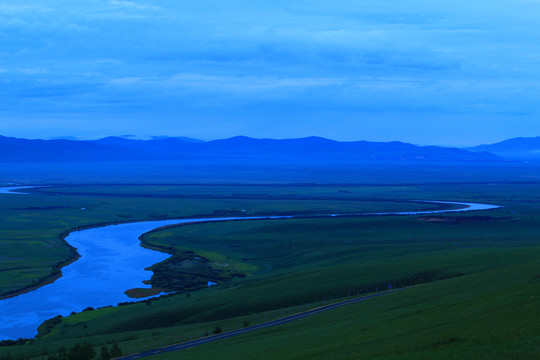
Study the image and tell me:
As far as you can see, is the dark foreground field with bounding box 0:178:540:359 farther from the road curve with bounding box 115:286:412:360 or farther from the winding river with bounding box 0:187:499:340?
the winding river with bounding box 0:187:499:340

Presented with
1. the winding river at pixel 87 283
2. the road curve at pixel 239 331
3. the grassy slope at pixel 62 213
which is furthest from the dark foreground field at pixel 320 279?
the winding river at pixel 87 283

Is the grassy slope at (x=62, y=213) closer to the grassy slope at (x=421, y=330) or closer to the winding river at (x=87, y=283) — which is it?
the winding river at (x=87, y=283)

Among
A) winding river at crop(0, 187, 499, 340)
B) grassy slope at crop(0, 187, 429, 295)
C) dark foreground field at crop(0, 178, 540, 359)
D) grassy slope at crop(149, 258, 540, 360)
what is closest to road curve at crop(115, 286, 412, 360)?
dark foreground field at crop(0, 178, 540, 359)

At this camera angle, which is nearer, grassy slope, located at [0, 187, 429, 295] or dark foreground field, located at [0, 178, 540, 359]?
dark foreground field, located at [0, 178, 540, 359]

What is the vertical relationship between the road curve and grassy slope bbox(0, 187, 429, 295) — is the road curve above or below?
below

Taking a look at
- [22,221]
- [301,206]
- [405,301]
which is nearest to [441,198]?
[301,206]

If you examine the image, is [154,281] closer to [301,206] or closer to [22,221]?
[22,221]

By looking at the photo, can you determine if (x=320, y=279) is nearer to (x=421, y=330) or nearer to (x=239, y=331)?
(x=239, y=331)
